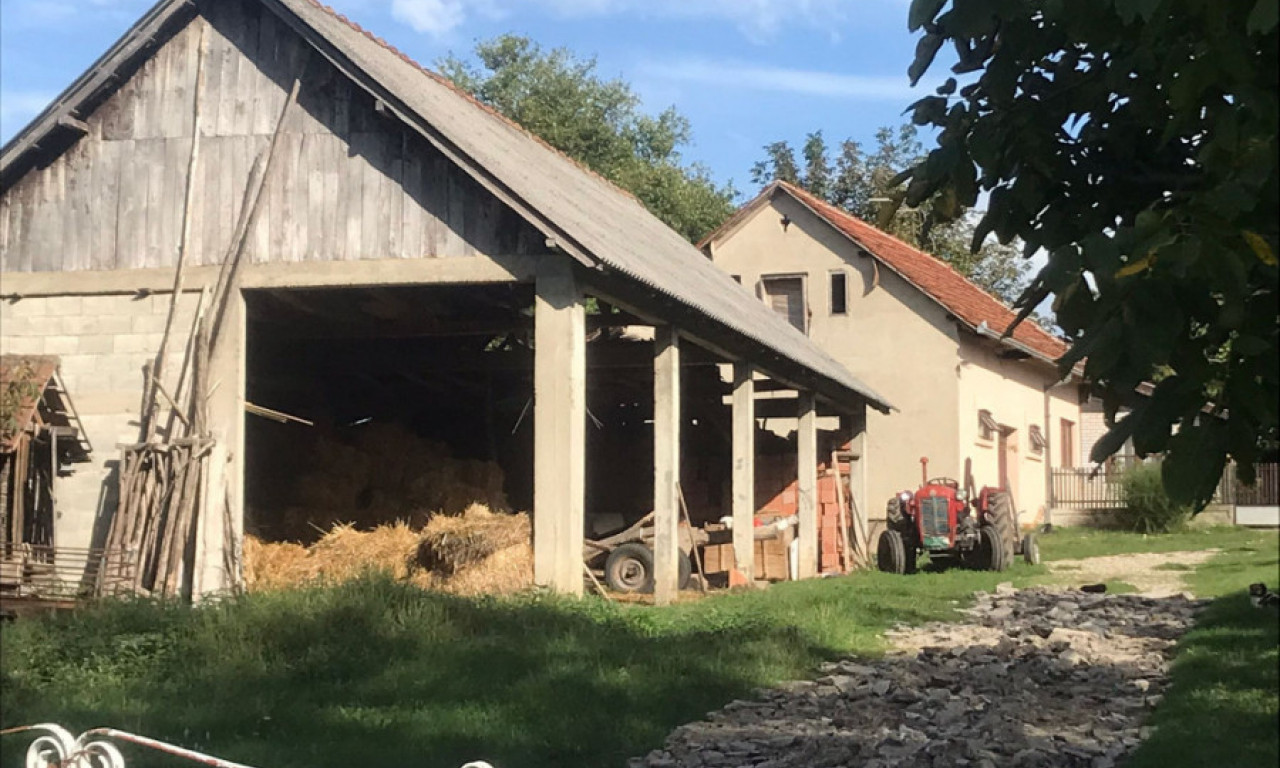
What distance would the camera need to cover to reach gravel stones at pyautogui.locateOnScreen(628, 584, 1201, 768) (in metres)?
8.12

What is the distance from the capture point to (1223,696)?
947cm

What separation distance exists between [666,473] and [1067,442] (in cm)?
2438

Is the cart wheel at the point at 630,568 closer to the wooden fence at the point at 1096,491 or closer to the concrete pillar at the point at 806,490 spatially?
the concrete pillar at the point at 806,490

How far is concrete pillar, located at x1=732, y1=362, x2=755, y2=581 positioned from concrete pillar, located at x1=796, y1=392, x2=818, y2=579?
3.42 metres

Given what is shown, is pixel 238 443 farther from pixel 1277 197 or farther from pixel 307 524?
pixel 1277 197

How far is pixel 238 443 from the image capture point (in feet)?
47.7

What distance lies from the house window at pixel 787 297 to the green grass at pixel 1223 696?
48.9 feet

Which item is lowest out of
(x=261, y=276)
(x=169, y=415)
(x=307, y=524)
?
(x=307, y=524)

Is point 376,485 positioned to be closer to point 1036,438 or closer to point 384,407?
point 384,407

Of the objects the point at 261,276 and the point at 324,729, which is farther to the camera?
the point at 261,276

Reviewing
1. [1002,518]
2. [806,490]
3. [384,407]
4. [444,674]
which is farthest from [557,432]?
[1002,518]

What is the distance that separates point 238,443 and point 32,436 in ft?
6.30

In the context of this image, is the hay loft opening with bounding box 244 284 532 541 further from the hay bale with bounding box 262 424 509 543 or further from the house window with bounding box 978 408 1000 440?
the house window with bounding box 978 408 1000 440

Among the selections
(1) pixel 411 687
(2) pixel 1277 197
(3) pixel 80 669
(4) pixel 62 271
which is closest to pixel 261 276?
(4) pixel 62 271
